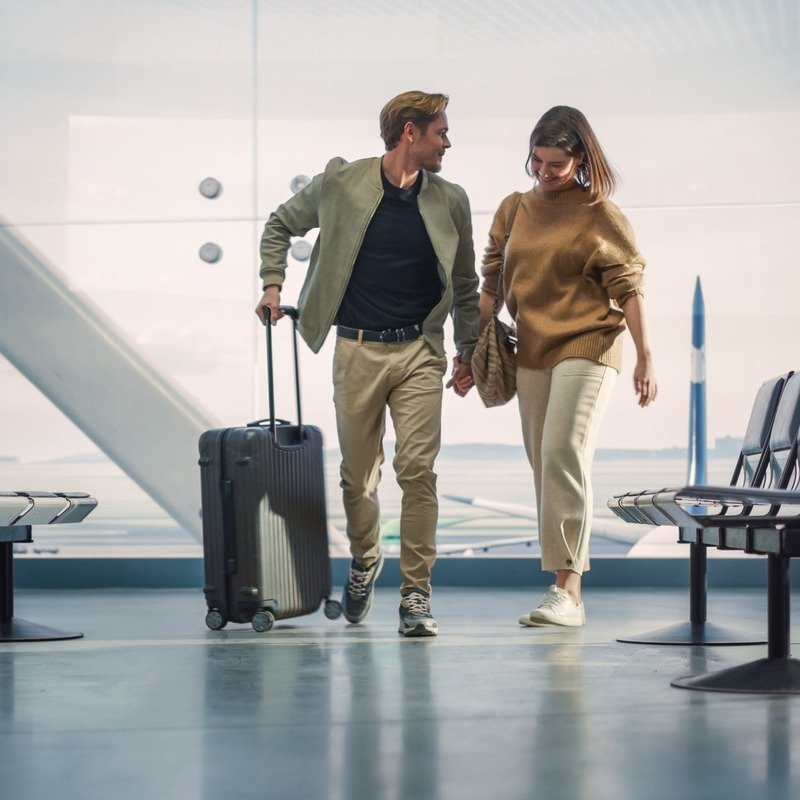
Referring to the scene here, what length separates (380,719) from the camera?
1976 millimetres

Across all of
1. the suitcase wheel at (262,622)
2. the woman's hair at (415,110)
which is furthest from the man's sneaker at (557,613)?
the woman's hair at (415,110)

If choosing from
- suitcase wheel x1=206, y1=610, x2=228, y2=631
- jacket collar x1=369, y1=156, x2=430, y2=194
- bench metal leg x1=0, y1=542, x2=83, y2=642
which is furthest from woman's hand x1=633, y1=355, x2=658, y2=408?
bench metal leg x1=0, y1=542, x2=83, y2=642

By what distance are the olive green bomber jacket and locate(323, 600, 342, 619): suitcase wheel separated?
0.72 metres

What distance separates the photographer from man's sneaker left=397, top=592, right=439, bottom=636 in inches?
128

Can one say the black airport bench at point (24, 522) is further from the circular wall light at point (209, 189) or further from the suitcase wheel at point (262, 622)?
the circular wall light at point (209, 189)

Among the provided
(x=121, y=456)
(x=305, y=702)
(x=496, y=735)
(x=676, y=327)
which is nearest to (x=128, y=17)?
(x=121, y=456)

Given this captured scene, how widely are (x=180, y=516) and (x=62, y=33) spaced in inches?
81.6

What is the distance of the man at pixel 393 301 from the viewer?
3.46 meters

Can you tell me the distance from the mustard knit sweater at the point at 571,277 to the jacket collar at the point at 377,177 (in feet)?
0.96

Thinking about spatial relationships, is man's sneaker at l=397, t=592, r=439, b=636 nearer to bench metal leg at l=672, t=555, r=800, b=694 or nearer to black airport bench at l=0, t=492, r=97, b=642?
black airport bench at l=0, t=492, r=97, b=642

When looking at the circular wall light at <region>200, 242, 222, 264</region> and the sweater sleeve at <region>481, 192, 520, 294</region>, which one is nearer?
the sweater sleeve at <region>481, 192, 520, 294</region>

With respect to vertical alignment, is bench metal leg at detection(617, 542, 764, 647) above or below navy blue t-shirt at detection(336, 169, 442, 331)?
below

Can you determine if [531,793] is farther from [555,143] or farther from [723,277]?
[723,277]

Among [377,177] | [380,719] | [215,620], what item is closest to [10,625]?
[215,620]
